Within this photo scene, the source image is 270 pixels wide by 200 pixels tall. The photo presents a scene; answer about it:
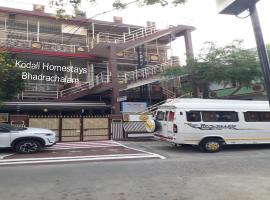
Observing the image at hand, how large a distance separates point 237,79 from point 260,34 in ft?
58.3

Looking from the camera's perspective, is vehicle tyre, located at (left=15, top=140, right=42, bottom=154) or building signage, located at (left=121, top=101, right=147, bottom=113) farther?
building signage, located at (left=121, top=101, right=147, bottom=113)

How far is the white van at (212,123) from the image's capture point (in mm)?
14266

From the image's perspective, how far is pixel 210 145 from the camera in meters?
14.5

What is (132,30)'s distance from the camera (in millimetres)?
30531

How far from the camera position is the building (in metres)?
24.7

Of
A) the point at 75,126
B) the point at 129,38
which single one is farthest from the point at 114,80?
the point at 75,126

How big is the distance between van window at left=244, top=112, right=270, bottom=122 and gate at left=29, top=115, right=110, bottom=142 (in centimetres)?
852

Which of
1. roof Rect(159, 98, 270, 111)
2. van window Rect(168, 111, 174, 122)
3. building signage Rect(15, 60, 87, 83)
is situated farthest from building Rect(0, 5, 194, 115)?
roof Rect(159, 98, 270, 111)

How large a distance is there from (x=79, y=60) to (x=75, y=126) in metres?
9.59

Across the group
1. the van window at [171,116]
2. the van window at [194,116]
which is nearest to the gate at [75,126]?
the van window at [171,116]

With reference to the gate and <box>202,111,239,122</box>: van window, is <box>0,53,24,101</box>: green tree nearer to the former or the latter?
the gate

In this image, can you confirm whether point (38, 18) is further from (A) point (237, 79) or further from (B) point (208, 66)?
(A) point (237, 79)

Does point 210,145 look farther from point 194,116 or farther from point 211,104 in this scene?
point 211,104

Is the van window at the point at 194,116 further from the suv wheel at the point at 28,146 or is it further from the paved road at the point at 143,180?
the suv wheel at the point at 28,146
